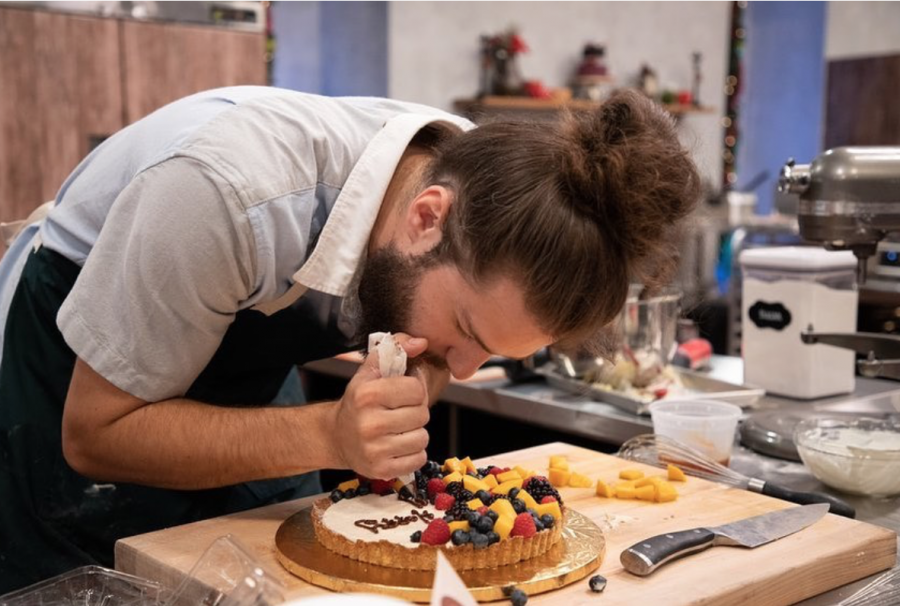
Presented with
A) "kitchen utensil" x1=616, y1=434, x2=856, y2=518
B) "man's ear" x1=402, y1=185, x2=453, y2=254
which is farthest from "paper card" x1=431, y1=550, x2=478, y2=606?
"kitchen utensil" x1=616, y1=434, x2=856, y2=518

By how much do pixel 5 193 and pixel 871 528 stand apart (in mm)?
2995

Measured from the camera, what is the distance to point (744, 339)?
230cm

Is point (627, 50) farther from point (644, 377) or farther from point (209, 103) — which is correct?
point (209, 103)

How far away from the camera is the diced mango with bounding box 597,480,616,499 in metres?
1.51

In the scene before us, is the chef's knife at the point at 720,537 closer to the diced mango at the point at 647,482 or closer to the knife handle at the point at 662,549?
the knife handle at the point at 662,549

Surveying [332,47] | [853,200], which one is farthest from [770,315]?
[332,47]

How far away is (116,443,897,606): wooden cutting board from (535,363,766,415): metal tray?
478 millimetres

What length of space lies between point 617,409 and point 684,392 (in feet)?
0.53

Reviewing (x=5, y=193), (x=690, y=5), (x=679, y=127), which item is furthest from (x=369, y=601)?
(x=690, y=5)

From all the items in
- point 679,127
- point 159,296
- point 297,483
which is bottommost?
point 297,483

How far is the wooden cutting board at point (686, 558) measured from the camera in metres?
1.17

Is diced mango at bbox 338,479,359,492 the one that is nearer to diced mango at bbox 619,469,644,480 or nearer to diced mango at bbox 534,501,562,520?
diced mango at bbox 534,501,562,520

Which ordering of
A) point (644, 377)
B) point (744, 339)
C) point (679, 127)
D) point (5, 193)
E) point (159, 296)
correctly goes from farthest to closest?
point (5, 193)
point (744, 339)
point (644, 377)
point (679, 127)
point (159, 296)

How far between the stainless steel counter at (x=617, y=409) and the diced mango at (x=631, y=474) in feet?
0.79
